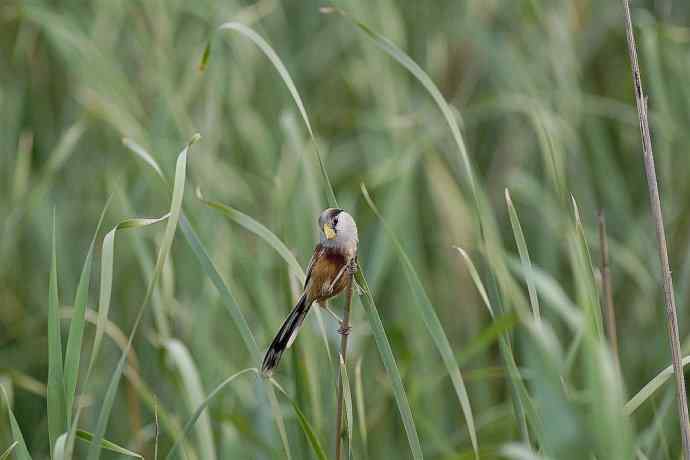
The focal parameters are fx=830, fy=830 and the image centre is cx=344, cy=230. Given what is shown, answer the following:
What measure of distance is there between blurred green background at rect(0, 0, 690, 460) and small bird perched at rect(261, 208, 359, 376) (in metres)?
0.68

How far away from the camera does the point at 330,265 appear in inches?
34.9

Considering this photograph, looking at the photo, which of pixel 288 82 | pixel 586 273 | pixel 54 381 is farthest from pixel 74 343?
pixel 586 273

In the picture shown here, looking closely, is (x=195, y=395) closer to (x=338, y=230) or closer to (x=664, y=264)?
(x=338, y=230)

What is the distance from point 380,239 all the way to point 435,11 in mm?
893

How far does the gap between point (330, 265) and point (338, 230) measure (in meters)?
0.04

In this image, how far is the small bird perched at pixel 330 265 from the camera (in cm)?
87

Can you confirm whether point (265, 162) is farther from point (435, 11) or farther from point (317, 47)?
point (435, 11)

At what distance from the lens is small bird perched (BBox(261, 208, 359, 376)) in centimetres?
87

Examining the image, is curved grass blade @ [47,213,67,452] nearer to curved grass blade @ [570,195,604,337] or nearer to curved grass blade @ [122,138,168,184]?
curved grass blade @ [122,138,168,184]

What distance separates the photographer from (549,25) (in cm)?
216

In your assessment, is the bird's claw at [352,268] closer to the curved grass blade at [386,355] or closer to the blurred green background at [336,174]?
the curved grass blade at [386,355]

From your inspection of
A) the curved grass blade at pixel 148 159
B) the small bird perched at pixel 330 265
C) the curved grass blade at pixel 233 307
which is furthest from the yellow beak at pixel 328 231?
the curved grass blade at pixel 148 159

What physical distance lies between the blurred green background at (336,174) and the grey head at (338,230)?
69 cm

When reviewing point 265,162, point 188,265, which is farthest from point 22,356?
point 265,162
